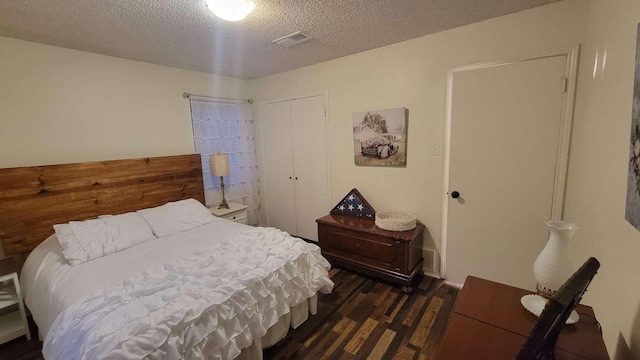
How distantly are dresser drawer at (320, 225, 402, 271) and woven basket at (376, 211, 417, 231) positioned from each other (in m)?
0.13

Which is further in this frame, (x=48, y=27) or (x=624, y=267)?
(x=48, y=27)

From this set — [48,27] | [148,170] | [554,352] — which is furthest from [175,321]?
[48,27]

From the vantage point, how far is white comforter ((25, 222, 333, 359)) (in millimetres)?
1210

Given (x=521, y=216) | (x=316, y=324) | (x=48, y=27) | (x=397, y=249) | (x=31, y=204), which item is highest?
(x=48, y=27)

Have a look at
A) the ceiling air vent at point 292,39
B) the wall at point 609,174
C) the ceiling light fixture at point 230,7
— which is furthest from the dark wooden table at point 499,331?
the ceiling air vent at point 292,39

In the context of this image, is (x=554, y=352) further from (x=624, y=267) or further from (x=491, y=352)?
(x=624, y=267)

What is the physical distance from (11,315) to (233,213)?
1.93 metres

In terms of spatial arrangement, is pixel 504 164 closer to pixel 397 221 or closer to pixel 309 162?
pixel 397 221

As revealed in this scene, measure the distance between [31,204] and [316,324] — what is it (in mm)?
2454

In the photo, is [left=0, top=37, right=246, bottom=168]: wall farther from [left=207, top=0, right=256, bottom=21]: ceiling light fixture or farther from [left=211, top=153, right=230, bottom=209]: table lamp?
[left=207, top=0, right=256, bottom=21]: ceiling light fixture

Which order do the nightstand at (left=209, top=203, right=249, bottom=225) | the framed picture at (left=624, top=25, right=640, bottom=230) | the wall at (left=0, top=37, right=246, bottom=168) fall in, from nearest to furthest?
1. the framed picture at (left=624, top=25, right=640, bottom=230)
2. the wall at (left=0, top=37, right=246, bottom=168)
3. the nightstand at (left=209, top=203, right=249, bottom=225)

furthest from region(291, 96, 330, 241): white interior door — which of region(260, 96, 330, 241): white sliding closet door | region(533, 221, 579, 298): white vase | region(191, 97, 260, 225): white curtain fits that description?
region(533, 221, 579, 298): white vase

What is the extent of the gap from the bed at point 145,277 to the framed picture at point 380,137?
128cm

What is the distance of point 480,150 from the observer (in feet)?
7.38
